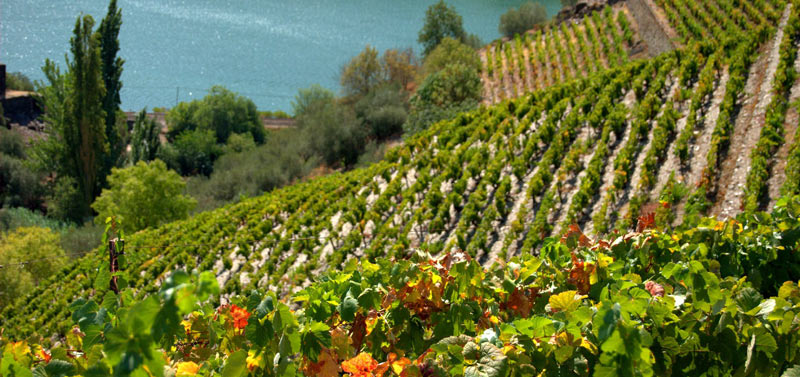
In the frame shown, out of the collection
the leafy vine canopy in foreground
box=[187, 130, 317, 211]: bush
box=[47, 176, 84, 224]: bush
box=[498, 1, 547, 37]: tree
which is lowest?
box=[47, 176, 84, 224]: bush

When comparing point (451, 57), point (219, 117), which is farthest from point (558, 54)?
point (219, 117)

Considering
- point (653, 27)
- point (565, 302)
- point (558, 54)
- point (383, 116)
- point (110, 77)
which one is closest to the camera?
point (565, 302)

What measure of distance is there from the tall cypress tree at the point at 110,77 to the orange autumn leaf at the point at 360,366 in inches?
1164

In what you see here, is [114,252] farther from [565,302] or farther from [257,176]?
[257,176]

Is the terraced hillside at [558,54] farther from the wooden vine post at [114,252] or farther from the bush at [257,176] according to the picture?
the wooden vine post at [114,252]

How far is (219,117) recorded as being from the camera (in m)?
47.3

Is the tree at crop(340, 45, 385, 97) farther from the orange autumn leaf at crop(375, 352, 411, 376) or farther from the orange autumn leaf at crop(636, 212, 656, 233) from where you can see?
the orange autumn leaf at crop(375, 352, 411, 376)

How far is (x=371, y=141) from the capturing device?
28938 millimetres

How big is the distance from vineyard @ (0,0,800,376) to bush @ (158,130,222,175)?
21058mm

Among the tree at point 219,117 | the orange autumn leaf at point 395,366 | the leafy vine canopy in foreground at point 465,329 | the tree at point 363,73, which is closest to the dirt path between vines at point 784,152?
the leafy vine canopy in foreground at point 465,329

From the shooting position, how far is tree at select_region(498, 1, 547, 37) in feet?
139

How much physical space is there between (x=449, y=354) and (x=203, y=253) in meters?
12.6

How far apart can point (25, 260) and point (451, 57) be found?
24207 mm

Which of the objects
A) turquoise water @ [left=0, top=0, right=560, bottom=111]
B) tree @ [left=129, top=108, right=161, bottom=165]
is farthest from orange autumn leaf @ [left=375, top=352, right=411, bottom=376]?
turquoise water @ [left=0, top=0, right=560, bottom=111]
